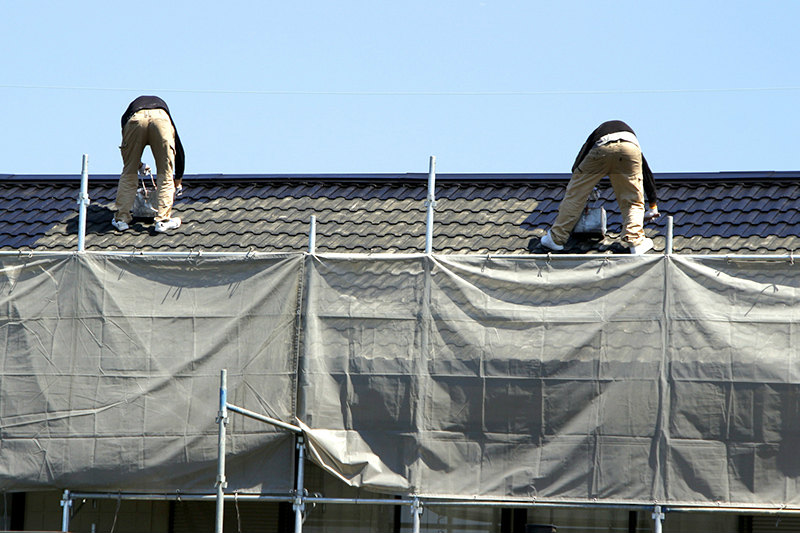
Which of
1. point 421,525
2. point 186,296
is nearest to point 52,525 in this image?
point 186,296

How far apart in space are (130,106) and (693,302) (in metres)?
6.66

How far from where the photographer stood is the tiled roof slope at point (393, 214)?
11.9 meters

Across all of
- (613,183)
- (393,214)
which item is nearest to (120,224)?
(393,214)

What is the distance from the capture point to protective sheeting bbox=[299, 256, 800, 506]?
10570 mm

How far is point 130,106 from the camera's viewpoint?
1315cm

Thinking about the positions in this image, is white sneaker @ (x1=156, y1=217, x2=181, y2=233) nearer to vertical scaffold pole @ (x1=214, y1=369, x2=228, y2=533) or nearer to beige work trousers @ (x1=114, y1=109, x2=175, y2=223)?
beige work trousers @ (x1=114, y1=109, x2=175, y2=223)

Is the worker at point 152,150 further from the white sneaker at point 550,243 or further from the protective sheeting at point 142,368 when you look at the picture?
the white sneaker at point 550,243

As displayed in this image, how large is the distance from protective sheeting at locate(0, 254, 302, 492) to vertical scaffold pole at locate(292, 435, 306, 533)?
0.13m

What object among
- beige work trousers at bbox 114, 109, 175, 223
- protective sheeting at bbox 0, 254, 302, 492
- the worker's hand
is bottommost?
protective sheeting at bbox 0, 254, 302, 492

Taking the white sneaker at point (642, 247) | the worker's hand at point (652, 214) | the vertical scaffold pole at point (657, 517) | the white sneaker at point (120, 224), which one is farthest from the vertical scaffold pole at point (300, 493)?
the worker's hand at point (652, 214)

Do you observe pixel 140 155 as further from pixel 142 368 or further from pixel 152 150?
pixel 142 368

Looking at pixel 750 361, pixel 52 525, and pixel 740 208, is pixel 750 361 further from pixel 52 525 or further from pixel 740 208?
pixel 52 525

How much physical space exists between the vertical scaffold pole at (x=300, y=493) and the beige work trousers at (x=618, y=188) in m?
3.27

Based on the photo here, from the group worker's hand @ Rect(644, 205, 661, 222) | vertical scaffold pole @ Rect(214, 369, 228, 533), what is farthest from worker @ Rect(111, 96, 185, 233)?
worker's hand @ Rect(644, 205, 661, 222)
